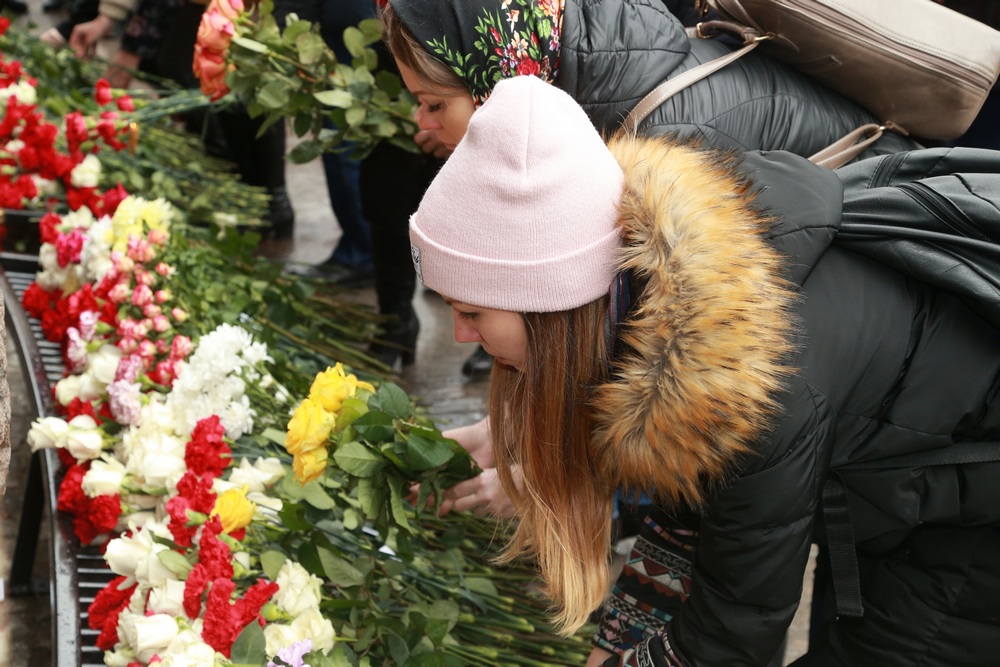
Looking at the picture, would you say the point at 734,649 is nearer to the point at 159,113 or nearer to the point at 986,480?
the point at 986,480

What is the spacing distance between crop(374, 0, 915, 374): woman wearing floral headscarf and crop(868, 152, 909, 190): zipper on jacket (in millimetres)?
325

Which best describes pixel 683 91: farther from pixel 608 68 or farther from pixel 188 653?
pixel 188 653

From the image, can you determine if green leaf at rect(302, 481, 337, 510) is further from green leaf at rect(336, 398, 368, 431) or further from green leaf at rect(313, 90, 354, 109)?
green leaf at rect(313, 90, 354, 109)

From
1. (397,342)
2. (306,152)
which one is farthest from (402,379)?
(306,152)

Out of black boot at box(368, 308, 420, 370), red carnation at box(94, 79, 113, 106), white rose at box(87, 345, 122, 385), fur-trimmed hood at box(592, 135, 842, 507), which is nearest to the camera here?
fur-trimmed hood at box(592, 135, 842, 507)

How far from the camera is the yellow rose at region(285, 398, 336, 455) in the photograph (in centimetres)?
158

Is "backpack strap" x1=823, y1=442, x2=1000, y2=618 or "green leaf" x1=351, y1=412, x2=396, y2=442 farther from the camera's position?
"green leaf" x1=351, y1=412, x2=396, y2=442

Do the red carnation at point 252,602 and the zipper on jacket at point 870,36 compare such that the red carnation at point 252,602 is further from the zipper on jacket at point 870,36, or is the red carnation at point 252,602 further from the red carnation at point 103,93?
the red carnation at point 103,93

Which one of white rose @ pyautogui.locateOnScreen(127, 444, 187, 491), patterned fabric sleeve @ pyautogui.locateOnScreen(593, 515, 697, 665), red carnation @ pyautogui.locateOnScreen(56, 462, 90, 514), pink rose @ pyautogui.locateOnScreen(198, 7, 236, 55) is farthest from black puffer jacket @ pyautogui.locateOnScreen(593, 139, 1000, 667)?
pink rose @ pyautogui.locateOnScreen(198, 7, 236, 55)

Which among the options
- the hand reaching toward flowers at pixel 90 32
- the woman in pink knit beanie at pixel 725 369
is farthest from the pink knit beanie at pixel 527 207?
the hand reaching toward flowers at pixel 90 32

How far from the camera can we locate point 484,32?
68.5 inches

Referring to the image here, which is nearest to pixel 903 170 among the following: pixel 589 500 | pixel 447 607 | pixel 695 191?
pixel 695 191

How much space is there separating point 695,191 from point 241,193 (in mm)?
2741

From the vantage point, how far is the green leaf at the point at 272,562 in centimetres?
162
